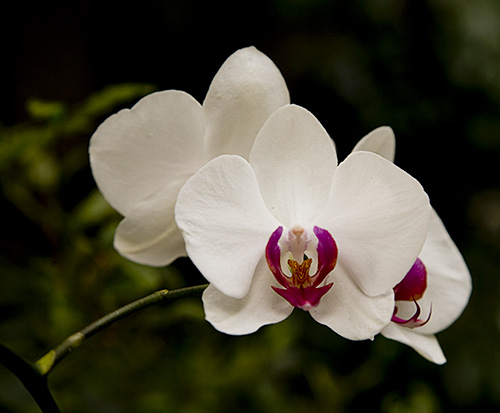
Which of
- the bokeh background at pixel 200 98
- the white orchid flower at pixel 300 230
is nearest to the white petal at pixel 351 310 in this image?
the white orchid flower at pixel 300 230

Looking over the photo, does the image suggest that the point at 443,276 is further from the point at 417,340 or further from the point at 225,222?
Answer: the point at 225,222

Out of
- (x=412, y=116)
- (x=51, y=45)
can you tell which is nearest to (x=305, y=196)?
(x=412, y=116)

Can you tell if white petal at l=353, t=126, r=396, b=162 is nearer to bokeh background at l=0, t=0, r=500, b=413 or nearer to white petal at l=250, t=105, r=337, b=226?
white petal at l=250, t=105, r=337, b=226

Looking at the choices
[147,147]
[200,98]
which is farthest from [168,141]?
[200,98]

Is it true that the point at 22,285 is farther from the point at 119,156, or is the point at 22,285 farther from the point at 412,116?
the point at 412,116

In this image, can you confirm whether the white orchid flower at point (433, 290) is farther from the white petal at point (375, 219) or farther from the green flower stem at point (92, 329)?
the green flower stem at point (92, 329)

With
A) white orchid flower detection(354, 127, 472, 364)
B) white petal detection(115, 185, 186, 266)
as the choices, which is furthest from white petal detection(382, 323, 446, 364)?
white petal detection(115, 185, 186, 266)
